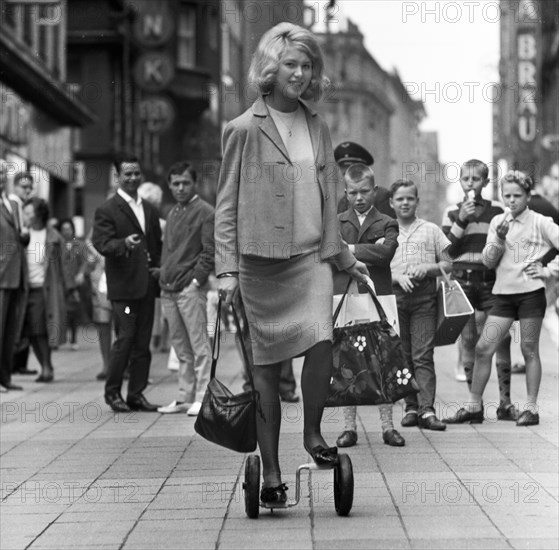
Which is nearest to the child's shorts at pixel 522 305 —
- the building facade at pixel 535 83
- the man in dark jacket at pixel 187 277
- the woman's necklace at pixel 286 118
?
the man in dark jacket at pixel 187 277

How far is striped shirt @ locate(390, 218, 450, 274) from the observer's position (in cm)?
1025

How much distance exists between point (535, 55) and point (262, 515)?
194ft

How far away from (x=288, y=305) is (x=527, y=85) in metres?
58.3

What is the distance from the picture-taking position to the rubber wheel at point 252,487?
250 inches

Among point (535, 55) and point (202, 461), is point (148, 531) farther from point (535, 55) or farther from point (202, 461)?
point (535, 55)

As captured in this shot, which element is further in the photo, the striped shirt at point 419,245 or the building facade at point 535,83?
the building facade at point 535,83

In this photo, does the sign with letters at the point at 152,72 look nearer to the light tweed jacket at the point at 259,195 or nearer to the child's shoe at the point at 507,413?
the child's shoe at the point at 507,413

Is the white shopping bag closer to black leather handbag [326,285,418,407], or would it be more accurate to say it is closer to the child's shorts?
black leather handbag [326,285,418,407]

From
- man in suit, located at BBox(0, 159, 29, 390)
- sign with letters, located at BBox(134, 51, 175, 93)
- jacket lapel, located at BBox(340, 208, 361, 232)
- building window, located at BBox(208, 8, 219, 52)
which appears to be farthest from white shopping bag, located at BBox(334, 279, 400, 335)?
building window, located at BBox(208, 8, 219, 52)

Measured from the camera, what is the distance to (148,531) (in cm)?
620

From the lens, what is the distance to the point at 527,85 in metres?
63.4

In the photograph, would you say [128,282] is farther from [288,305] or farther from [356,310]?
[288,305]

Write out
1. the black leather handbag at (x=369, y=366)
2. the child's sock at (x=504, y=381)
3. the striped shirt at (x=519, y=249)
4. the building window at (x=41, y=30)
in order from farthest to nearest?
the building window at (x=41, y=30) < the child's sock at (x=504, y=381) < the striped shirt at (x=519, y=249) < the black leather handbag at (x=369, y=366)

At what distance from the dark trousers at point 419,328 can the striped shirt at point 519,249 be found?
45cm
